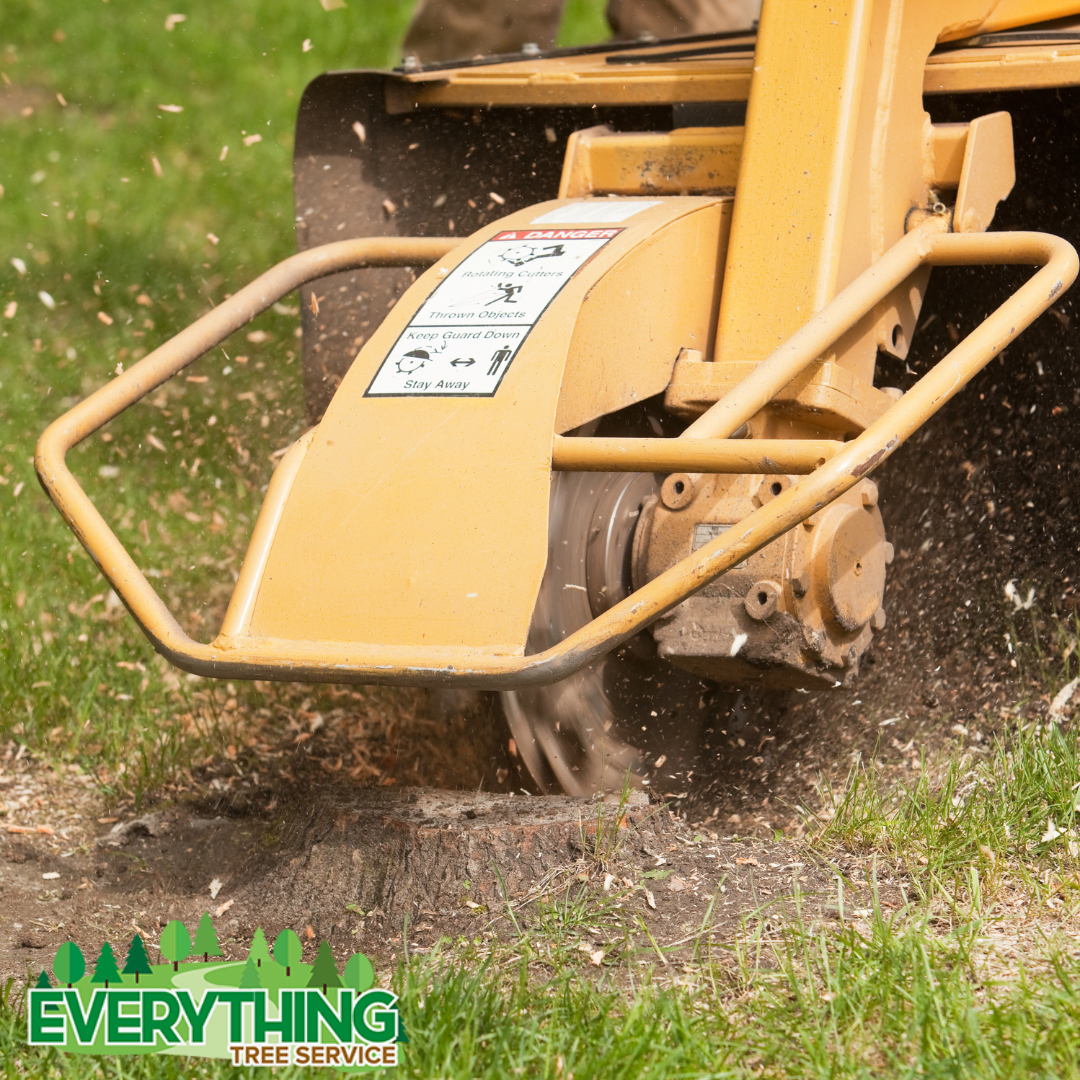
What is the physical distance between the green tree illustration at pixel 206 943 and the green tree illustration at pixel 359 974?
251mm

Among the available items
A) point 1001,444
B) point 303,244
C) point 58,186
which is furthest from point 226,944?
point 58,186

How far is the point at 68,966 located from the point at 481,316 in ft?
3.20

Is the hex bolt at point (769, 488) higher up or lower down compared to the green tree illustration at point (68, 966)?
higher up

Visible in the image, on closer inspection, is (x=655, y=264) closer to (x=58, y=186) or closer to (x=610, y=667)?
(x=610, y=667)

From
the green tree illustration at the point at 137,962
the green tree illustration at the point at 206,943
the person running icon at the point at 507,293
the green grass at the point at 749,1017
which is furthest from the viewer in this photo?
the person running icon at the point at 507,293

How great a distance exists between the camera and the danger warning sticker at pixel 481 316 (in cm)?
197

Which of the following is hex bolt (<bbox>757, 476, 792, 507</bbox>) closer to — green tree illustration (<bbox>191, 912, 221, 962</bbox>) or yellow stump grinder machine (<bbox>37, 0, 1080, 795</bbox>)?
yellow stump grinder machine (<bbox>37, 0, 1080, 795</bbox>)

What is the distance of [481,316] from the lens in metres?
2.04

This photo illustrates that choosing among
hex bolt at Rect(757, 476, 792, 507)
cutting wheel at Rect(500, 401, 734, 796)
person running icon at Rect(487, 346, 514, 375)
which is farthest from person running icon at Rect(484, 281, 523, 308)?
hex bolt at Rect(757, 476, 792, 507)

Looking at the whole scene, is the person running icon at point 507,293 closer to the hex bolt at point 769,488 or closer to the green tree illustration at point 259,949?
the hex bolt at point 769,488

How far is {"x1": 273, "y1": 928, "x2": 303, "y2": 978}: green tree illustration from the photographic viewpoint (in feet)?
6.08

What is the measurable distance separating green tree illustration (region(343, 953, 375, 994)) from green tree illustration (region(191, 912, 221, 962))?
0.82 ft

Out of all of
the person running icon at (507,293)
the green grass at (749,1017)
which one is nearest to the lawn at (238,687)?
the green grass at (749,1017)

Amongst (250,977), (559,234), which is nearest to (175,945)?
(250,977)
